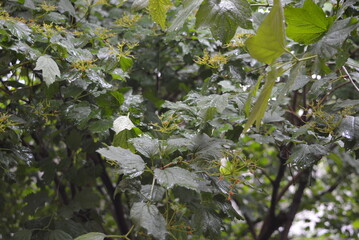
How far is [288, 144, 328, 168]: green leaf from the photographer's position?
891 mm

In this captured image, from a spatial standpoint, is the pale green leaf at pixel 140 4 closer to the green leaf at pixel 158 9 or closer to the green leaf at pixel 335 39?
the green leaf at pixel 158 9

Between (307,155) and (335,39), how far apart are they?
29cm

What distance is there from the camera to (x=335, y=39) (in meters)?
0.71

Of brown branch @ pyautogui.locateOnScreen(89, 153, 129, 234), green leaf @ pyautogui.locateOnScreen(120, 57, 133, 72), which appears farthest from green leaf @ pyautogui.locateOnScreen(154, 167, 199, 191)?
brown branch @ pyautogui.locateOnScreen(89, 153, 129, 234)

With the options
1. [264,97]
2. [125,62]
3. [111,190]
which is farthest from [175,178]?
[111,190]

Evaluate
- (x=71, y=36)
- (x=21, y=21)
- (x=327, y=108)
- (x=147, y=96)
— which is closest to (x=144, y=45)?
(x=147, y=96)

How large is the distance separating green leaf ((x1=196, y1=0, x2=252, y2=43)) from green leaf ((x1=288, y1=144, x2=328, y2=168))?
0.33 meters

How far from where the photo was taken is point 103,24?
151cm

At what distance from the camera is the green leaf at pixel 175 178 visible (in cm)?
68

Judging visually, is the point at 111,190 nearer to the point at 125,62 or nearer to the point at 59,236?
the point at 59,236

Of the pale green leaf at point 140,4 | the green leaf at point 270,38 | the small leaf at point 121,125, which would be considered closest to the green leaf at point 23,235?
the small leaf at point 121,125

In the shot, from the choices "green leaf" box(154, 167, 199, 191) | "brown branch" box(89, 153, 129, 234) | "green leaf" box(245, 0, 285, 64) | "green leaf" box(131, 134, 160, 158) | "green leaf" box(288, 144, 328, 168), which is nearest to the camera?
"green leaf" box(245, 0, 285, 64)

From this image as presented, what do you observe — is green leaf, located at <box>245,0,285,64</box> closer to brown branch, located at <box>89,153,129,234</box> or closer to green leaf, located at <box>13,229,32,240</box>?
green leaf, located at <box>13,229,32,240</box>

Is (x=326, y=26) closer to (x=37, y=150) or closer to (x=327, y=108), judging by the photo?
(x=327, y=108)
